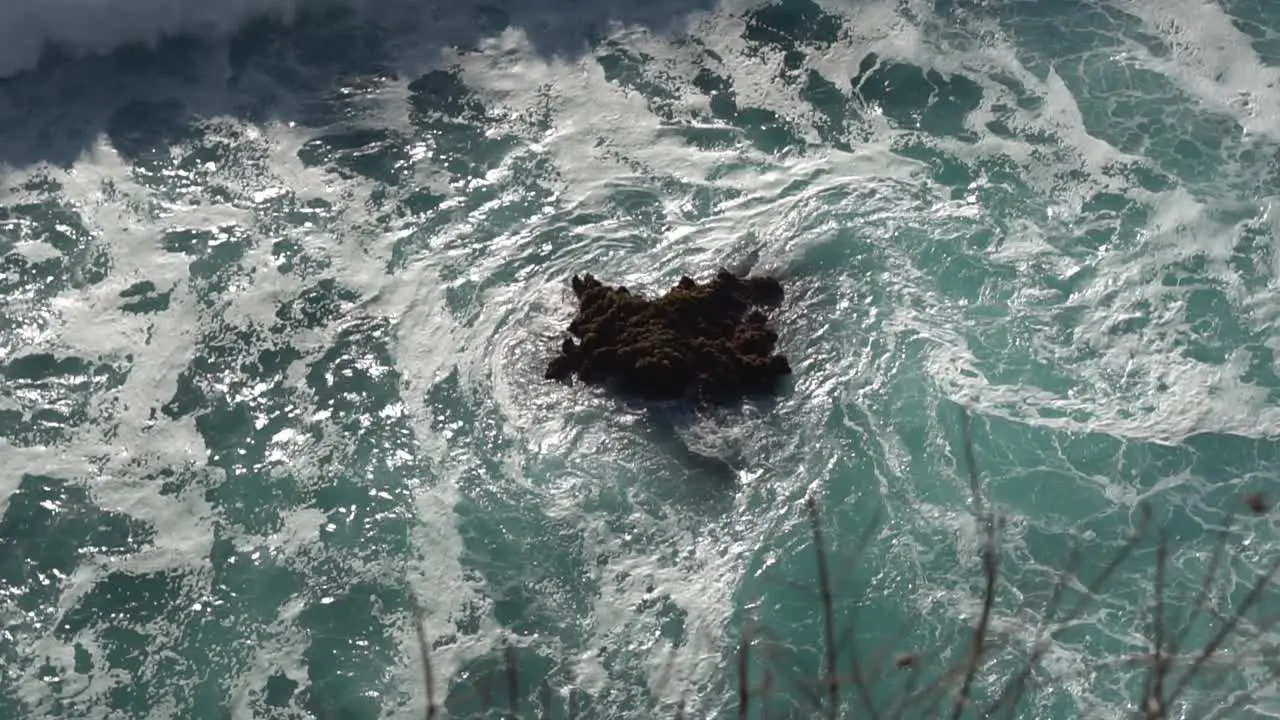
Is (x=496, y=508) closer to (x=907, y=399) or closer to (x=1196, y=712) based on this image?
(x=907, y=399)

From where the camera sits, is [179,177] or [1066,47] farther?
[1066,47]

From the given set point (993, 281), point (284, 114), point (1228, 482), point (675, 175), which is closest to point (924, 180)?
point (993, 281)

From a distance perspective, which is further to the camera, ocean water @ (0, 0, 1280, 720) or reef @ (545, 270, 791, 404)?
reef @ (545, 270, 791, 404)

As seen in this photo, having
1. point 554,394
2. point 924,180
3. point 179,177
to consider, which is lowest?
point 554,394

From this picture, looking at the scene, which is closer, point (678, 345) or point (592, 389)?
point (678, 345)
